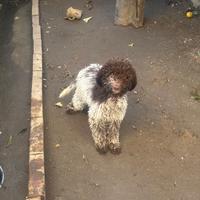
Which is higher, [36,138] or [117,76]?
[117,76]

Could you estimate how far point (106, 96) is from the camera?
5.03 metres

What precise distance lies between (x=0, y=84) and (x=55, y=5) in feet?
10.2

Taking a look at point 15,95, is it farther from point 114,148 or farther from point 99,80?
point 99,80

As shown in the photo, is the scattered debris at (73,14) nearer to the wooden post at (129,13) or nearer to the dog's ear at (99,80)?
the wooden post at (129,13)

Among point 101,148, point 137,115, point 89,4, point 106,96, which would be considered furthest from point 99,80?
point 89,4

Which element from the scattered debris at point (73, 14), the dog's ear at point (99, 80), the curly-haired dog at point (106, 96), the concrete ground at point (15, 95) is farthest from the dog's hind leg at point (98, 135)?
the scattered debris at point (73, 14)

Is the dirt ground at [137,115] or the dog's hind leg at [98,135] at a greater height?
the dog's hind leg at [98,135]

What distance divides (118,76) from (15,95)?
2314mm

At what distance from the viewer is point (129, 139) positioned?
5.71m

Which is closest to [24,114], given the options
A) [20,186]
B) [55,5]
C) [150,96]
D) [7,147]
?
[7,147]

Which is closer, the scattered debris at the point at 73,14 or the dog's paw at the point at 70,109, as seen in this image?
the dog's paw at the point at 70,109

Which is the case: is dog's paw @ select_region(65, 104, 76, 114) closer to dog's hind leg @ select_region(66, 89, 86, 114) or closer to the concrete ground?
dog's hind leg @ select_region(66, 89, 86, 114)

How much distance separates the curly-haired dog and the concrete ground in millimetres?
871

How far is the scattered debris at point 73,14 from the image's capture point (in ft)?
28.4
